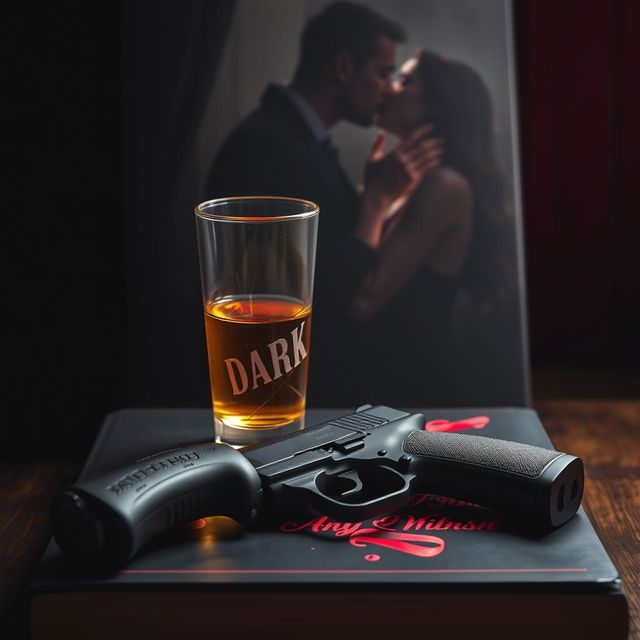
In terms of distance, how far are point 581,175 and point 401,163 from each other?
19.4 inches

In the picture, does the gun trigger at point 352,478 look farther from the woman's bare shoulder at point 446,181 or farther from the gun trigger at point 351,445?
the woman's bare shoulder at point 446,181

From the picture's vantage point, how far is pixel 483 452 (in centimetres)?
71

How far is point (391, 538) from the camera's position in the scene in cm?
67

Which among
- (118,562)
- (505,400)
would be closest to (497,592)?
(118,562)

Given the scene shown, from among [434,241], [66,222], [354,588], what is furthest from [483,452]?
[66,222]

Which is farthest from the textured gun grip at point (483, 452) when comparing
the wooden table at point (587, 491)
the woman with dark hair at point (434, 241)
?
the woman with dark hair at point (434, 241)

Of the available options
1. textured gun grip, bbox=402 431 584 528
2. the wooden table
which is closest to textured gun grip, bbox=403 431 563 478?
textured gun grip, bbox=402 431 584 528

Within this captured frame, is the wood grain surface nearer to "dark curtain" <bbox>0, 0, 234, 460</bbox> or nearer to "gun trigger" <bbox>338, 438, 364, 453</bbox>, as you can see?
"gun trigger" <bbox>338, 438, 364, 453</bbox>

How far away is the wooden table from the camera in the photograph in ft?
2.31

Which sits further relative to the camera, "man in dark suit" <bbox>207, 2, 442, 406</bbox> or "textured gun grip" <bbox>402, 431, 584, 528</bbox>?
"man in dark suit" <bbox>207, 2, 442, 406</bbox>

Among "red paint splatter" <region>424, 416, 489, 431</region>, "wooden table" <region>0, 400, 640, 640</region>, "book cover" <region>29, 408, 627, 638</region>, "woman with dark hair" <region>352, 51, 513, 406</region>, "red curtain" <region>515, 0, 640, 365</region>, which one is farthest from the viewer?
"red curtain" <region>515, 0, 640, 365</region>

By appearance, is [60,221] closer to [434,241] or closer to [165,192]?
[165,192]

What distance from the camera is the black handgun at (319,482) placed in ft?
2.01

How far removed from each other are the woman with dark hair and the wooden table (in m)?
0.13
